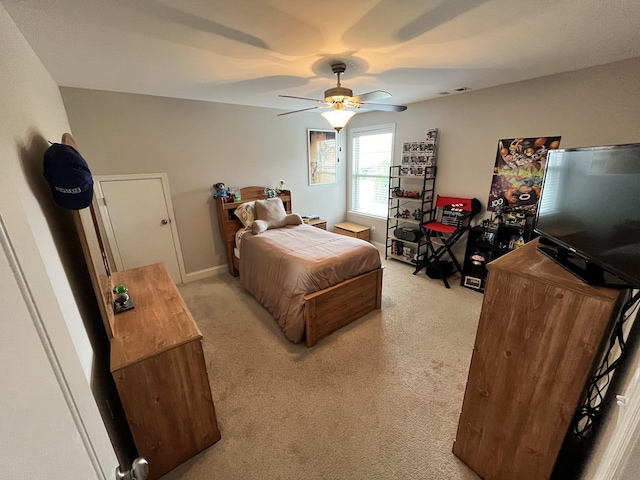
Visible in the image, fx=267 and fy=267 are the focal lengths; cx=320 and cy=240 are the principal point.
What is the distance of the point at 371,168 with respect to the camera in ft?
15.9

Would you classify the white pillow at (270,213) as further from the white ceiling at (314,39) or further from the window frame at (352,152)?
the window frame at (352,152)

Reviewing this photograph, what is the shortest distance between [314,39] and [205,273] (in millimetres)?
3272

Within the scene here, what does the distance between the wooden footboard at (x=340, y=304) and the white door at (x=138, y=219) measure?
228 cm

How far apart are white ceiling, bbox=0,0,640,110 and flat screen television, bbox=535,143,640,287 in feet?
2.90

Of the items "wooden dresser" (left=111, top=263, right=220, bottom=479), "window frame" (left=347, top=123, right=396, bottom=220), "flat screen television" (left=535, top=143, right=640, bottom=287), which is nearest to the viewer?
"flat screen television" (left=535, top=143, right=640, bottom=287)

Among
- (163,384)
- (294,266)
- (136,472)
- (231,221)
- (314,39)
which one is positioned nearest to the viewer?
(136,472)

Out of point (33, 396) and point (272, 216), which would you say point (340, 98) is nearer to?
point (272, 216)

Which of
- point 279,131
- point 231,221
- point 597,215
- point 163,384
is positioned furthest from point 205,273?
point 597,215

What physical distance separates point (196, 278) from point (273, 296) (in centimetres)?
169

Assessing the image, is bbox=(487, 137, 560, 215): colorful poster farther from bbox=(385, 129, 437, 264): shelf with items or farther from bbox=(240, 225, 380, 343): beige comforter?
bbox=(240, 225, 380, 343): beige comforter

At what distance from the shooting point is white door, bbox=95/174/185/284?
10.1ft

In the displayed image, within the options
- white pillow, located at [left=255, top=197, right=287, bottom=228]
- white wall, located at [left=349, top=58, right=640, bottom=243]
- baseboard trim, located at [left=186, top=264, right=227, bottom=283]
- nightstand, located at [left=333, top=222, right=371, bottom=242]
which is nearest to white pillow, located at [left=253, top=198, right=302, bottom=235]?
white pillow, located at [left=255, top=197, right=287, bottom=228]

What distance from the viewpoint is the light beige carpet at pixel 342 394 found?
155 cm

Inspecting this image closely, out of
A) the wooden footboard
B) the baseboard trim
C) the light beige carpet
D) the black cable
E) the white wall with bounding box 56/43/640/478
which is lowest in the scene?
the light beige carpet
